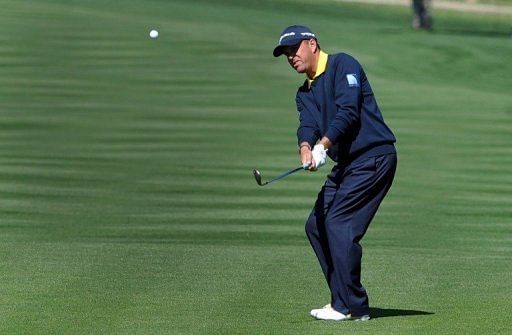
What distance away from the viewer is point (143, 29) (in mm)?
40844

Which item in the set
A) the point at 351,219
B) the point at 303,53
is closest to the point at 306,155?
the point at 351,219

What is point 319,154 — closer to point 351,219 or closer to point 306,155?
point 306,155

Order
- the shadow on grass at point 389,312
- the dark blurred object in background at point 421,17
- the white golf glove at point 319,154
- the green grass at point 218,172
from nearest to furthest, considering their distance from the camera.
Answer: the white golf glove at point 319,154, the shadow on grass at point 389,312, the green grass at point 218,172, the dark blurred object in background at point 421,17

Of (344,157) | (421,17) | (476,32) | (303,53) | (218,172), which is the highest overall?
(303,53)

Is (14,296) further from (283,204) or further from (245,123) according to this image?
(245,123)

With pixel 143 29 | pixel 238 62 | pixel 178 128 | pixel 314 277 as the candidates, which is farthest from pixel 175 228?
pixel 143 29

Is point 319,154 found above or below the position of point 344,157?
above

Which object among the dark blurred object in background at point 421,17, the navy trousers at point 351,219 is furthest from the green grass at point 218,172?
the dark blurred object in background at point 421,17

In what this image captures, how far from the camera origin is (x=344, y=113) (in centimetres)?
1023

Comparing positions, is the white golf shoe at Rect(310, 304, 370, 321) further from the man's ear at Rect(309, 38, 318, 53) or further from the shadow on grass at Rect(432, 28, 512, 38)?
the shadow on grass at Rect(432, 28, 512, 38)

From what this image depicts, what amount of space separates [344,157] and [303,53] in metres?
0.81

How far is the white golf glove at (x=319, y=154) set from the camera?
10211 mm

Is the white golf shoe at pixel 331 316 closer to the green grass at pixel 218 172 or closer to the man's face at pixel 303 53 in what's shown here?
the green grass at pixel 218 172

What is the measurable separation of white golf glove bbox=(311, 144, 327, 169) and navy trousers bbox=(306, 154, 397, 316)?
40 cm
